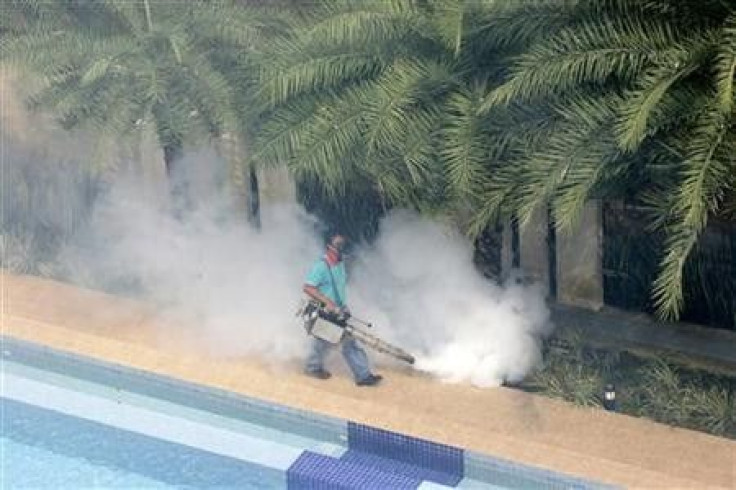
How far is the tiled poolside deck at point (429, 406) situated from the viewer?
8125 mm

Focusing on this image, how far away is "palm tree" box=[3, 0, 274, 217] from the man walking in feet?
5.34

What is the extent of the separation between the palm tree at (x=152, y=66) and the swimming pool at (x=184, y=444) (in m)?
2.09

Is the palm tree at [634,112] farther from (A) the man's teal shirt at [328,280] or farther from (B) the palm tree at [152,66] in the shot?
(B) the palm tree at [152,66]

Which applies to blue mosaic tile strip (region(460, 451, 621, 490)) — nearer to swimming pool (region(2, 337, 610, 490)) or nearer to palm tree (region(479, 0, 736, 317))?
swimming pool (region(2, 337, 610, 490))

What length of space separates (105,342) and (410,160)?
312cm

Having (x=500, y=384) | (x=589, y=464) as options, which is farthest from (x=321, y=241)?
(x=589, y=464)

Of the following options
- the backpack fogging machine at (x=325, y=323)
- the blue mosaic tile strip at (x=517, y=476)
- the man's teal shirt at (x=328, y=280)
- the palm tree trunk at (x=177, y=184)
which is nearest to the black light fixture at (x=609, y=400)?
the blue mosaic tile strip at (x=517, y=476)

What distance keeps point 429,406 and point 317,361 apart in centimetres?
99

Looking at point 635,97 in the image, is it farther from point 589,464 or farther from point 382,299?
point 382,299

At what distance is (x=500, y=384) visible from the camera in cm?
931

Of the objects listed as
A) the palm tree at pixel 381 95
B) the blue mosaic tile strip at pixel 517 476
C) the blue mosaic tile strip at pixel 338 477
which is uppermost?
the palm tree at pixel 381 95

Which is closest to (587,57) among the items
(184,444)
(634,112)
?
(634,112)

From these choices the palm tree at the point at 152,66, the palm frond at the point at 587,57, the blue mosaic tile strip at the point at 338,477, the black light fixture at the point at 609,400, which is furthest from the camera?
the palm tree at the point at 152,66

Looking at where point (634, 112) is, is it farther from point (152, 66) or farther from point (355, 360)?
point (152, 66)
